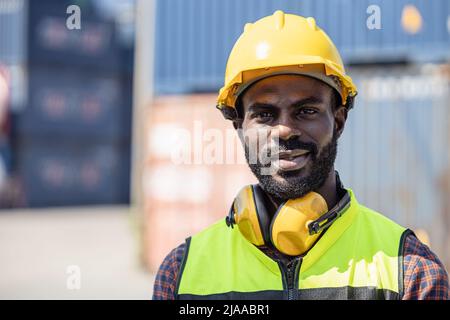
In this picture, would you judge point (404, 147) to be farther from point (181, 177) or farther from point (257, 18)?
point (181, 177)

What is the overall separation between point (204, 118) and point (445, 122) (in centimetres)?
392

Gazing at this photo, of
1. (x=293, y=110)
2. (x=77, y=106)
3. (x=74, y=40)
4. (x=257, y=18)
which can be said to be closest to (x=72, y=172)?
(x=77, y=106)

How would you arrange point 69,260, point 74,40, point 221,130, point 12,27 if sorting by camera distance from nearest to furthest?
point 221,130
point 69,260
point 12,27
point 74,40

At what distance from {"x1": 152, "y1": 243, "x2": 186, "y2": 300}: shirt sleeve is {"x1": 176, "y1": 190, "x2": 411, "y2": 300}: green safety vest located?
28 mm

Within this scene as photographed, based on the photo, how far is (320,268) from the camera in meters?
1.89

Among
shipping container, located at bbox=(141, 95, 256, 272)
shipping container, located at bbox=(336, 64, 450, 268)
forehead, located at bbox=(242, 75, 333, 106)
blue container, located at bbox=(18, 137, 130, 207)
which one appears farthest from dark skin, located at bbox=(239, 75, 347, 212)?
blue container, located at bbox=(18, 137, 130, 207)

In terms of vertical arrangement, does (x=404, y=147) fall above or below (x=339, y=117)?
below

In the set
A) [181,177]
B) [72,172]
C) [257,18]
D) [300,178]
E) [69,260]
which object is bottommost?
[72,172]

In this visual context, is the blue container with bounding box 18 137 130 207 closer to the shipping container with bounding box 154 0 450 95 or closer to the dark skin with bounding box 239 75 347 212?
the shipping container with bounding box 154 0 450 95

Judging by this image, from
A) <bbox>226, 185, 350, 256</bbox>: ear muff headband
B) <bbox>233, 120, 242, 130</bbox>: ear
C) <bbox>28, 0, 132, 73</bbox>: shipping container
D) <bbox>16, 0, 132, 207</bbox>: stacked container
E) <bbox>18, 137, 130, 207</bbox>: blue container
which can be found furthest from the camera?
<bbox>18, 137, 130, 207</bbox>: blue container

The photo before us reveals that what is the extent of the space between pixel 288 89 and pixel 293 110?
0.25ft

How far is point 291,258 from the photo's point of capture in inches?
75.3

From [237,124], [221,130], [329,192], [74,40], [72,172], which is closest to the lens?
[329,192]

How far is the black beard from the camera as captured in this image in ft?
6.10
